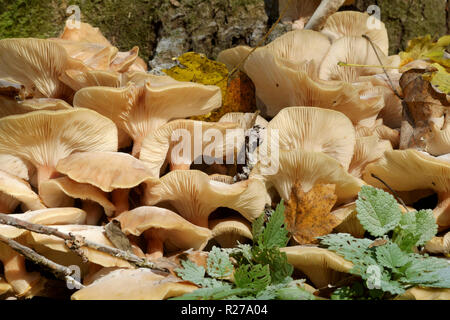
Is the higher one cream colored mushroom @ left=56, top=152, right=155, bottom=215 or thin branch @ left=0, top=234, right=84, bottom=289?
cream colored mushroom @ left=56, top=152, right=155, bottom=215

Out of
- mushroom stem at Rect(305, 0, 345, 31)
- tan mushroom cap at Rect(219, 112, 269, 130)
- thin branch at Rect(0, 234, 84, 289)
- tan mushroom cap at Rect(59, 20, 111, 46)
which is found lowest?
thin branch at Rect(0, 234, 84, 289)

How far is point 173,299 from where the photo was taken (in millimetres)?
1919

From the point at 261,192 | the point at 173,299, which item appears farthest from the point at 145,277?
the point at 261,192

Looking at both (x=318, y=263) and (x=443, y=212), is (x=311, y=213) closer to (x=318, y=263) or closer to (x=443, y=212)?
(x=318, y=263)

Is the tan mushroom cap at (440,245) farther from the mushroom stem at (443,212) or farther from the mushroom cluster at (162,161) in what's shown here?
the mushroom stem at (443,212)

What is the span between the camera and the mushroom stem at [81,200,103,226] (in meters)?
2.56

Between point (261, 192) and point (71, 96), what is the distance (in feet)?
4.88

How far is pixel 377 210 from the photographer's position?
7.22 feet

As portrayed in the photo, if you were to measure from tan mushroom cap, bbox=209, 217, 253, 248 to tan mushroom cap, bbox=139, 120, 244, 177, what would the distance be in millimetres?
A: 428

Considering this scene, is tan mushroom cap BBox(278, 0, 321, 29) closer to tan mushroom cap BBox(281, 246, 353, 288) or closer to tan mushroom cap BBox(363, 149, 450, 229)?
tan mushroom cap BBox(363, 149, 450, 229)

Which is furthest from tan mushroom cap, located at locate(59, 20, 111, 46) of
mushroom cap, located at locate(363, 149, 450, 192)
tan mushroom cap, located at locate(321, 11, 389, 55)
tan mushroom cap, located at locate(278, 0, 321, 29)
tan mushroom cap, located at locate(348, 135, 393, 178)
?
mushroom cap, located at locate(363, 149, 450, 192)

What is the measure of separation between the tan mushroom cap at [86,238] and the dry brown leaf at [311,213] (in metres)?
0.95

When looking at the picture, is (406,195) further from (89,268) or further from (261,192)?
(89,268)

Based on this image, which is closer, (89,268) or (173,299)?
(173,299)
